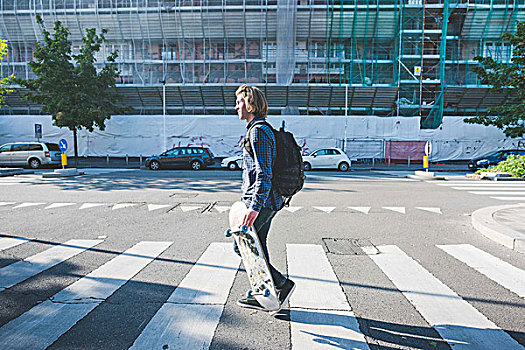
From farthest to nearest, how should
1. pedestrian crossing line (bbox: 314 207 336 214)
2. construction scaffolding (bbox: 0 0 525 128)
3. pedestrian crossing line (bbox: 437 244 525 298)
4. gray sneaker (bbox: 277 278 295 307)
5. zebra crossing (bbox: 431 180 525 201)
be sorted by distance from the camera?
construction scaffolding (bbox: 0 0 525 128)
zebra crossing (bbox: 431 180 525 201)
pedestrian crossing line (bbox: 314 207 336 214)
pedestrian crossing line (bbox: 437 244 525 298)
gray sneaker (bbox: 277 278 295 307)

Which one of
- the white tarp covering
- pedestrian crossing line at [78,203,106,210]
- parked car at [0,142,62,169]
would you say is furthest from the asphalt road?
the white tarp covering

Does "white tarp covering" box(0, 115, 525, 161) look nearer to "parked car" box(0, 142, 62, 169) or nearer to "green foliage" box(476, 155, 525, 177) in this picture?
"parked car" box(0, 142, 62, 169)

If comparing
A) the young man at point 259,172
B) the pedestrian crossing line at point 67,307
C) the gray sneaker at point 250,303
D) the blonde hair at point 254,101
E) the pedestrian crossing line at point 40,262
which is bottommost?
the pedestrian crossing line at point 40,262

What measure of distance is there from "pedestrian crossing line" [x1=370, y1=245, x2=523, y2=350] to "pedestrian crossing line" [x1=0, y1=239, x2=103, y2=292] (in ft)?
13.6

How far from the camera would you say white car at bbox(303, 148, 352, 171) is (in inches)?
851

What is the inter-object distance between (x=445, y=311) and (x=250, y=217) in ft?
6.62

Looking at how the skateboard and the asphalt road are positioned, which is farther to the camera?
the skateboard

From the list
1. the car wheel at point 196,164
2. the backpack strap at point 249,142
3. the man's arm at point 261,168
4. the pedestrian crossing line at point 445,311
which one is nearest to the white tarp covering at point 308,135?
the car wheel at point 196,164

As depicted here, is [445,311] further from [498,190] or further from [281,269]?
[498,190]

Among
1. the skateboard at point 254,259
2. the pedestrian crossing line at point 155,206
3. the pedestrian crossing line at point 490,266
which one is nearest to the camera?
the skateboard at point 254,259

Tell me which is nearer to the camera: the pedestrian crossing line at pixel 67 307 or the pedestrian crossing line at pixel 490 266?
the pedestrian crossing line at pixel 67 307

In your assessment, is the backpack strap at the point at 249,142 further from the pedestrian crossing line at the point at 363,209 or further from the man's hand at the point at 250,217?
the pedestrian crossing line at the point at 363,209

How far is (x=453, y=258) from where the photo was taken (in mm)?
4844

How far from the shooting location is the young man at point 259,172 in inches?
109
